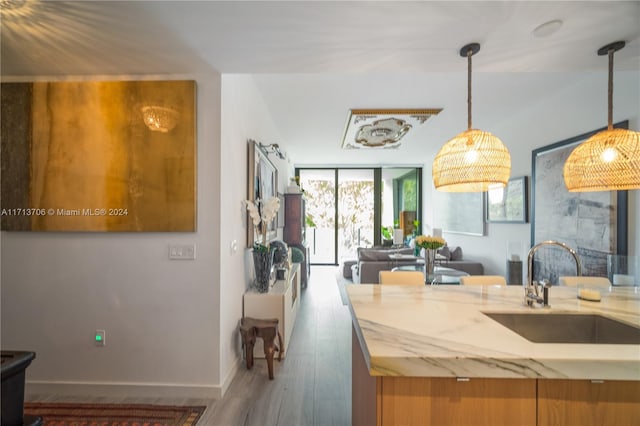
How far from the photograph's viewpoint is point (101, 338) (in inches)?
84.1

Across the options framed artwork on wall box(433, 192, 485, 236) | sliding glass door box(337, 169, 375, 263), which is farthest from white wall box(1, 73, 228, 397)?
sliding glass door box(337, 169, 375, 263)

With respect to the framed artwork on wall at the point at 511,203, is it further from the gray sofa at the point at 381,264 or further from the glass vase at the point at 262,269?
the glass vase at the point at 262,269

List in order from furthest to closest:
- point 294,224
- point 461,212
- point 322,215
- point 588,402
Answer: point 322,215 → point 461,212 → point 294,224 → point 588,402

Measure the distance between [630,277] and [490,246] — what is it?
2.63 metres

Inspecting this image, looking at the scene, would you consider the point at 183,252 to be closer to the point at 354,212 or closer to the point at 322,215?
the point at 322,215

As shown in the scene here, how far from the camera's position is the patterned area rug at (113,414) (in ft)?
6.07

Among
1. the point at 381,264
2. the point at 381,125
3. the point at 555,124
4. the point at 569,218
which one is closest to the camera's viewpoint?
the point at 569,218

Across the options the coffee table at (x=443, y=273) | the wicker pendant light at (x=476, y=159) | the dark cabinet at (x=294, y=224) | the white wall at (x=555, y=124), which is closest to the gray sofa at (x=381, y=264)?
the coffee table at (x=443, y=273)

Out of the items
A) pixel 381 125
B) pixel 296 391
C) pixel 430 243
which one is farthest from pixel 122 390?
pixel 381 125

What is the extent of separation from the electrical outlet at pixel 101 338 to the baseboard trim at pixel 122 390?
0.32m

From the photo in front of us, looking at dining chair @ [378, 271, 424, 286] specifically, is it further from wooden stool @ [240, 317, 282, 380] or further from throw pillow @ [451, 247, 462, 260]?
throw pillow @ [451, 247, 462, 260]

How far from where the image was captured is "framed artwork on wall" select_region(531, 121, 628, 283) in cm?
254

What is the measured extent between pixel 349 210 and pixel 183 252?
584cm

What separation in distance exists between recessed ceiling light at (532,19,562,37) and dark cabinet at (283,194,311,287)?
423 cm
